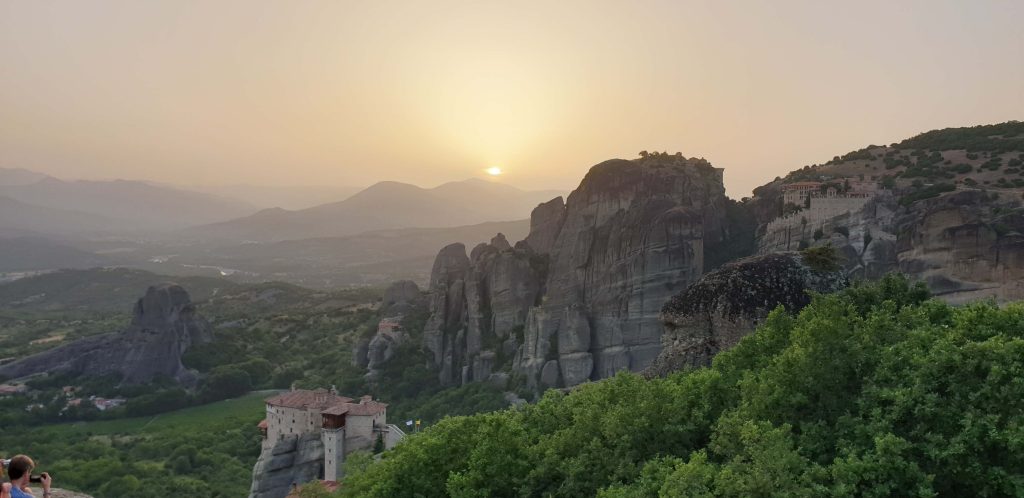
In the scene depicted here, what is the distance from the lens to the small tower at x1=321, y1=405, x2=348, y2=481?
39.2 metres

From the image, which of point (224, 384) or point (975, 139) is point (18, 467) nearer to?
point (224, 384)

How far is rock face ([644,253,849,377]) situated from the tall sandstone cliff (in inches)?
1227

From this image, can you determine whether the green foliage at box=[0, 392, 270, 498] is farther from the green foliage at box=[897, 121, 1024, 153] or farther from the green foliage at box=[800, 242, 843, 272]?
the green foliage at box=[897, 121, 1024, 153]

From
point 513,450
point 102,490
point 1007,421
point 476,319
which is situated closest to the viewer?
point 1007,421

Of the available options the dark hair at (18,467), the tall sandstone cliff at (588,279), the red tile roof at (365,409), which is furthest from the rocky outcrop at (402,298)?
the dark hair at (18,467)

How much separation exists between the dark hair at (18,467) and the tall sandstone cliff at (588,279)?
1821 inches

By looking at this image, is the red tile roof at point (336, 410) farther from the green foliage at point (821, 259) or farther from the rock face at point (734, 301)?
the green foliage at point (821, 259)

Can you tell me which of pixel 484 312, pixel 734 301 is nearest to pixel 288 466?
pixel 734 301

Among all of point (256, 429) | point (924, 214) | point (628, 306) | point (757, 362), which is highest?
point (924, 214)

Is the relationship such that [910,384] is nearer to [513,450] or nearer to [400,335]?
[513,450]

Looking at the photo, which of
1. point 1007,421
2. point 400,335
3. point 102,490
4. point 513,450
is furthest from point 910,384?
point 400,335

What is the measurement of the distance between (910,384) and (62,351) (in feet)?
324

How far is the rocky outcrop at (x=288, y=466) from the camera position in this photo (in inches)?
1534

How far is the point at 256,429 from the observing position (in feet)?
194
